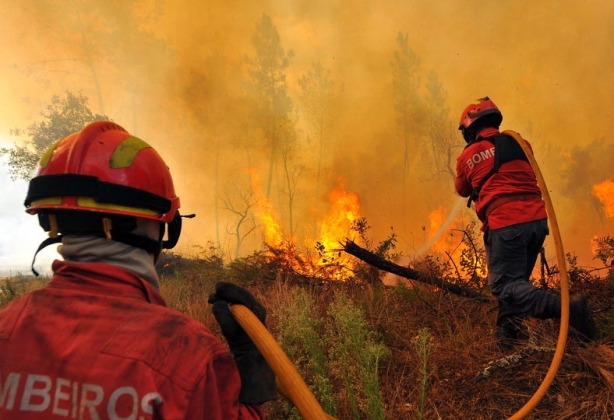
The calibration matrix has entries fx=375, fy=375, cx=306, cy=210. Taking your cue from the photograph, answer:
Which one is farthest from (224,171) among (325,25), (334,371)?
(334,371)

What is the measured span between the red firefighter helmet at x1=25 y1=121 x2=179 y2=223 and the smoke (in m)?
10.7

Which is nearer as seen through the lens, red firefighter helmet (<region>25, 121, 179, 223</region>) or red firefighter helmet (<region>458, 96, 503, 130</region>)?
red firefighter helmet (<region>25, 121, 179, 223</region>)

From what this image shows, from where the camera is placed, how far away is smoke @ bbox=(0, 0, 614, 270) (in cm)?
1316

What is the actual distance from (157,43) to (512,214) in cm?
1542

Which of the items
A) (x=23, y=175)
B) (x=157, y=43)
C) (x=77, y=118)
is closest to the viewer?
(x=23, y=175)

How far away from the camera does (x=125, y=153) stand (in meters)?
1.38

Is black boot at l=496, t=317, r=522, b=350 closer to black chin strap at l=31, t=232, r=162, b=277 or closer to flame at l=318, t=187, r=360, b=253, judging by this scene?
black chin strap at l=31, t=232, r=162, b=277

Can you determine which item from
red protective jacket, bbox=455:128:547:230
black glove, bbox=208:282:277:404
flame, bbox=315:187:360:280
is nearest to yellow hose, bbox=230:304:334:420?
black glove, bbox=208:282:277:404

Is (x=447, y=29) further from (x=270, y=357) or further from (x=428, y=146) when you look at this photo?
(x=270, y=357)

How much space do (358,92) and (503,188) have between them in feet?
49.8

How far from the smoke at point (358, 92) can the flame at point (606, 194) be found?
1.09ft

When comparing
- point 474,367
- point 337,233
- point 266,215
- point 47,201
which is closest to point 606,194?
point 337,233

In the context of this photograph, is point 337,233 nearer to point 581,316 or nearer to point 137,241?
point 581,316

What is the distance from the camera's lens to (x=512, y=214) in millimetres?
3326
